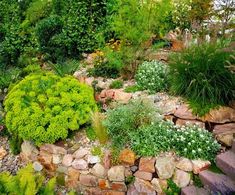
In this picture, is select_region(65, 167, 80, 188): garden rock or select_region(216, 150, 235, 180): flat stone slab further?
select_region(65, 167, 80, 188): garden rock

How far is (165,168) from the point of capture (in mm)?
5520

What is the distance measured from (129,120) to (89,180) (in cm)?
108

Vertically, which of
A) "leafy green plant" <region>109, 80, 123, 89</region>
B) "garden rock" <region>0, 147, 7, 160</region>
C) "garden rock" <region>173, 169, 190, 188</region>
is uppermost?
"leafy green plant" <region>109, 80, 123, 89</region>

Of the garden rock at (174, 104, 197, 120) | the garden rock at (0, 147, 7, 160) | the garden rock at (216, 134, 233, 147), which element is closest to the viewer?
the garden rock at (216, 134, 233, 147)

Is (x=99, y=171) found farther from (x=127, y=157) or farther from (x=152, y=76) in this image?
(x=152, y=76)

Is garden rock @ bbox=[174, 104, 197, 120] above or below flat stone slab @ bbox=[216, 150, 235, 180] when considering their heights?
above

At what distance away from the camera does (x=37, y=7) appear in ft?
34.9

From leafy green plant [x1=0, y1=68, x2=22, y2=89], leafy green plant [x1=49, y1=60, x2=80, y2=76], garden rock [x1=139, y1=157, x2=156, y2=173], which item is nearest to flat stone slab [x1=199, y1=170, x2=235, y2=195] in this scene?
garden rock [x1=139, y1=157, x2=156, y2=173]

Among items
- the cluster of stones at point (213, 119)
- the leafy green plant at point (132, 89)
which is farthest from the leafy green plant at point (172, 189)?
the leafy green plant at point (132, 89)

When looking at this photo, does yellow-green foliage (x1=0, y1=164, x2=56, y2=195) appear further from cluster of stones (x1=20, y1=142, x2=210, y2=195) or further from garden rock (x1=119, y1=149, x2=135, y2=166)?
garden rock (x1=119, y1=149, x2=135, y2=166)

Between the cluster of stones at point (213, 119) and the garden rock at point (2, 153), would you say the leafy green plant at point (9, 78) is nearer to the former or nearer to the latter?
the garden rock at point (2, 153)

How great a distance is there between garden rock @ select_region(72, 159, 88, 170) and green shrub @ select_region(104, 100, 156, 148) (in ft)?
1.80

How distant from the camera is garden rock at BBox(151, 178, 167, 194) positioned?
18.2ft

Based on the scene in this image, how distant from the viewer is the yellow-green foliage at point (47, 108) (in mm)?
6238
